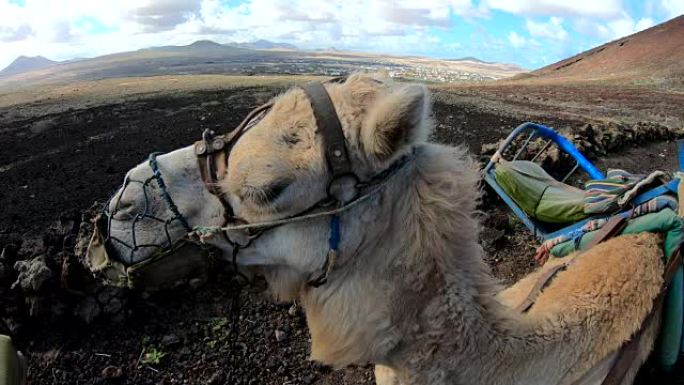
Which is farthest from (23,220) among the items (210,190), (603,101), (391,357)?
(603,101)

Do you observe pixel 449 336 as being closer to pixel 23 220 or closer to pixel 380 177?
pixel 380 177

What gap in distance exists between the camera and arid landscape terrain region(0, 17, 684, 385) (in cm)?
429

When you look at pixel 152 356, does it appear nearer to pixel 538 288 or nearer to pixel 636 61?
pixel 538 288

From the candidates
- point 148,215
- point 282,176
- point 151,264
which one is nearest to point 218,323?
point 151,264

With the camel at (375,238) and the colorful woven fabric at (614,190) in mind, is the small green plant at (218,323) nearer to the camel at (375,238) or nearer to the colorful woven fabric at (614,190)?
the camel at (375,238)

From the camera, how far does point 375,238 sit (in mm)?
2076

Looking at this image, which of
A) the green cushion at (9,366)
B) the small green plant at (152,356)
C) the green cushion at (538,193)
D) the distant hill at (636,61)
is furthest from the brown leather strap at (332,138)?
the distant hill at (636,61)

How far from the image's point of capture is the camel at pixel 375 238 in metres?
2.00

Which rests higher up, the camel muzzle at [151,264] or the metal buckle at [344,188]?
the metal buckle at [344,188]

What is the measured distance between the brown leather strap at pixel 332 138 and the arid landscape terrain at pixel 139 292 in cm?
96

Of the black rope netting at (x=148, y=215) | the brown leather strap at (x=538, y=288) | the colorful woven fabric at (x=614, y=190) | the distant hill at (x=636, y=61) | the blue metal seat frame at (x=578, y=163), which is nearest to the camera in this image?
the black rope netting at (x=148, y=215)

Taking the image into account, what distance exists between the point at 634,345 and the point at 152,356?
358cm

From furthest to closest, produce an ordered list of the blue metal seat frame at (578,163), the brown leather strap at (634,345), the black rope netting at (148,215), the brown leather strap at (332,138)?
the blue metal seat frame at (578,163) < the brown leather strap at (634,345) < the black rope netting at (148,215) < the brown leather strap at (332,138)

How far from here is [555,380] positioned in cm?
234
